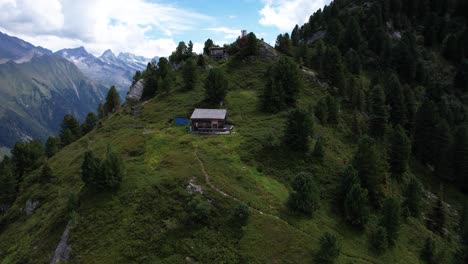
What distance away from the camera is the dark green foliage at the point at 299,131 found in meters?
73.2

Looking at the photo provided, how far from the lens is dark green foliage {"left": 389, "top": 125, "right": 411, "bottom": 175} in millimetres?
80188

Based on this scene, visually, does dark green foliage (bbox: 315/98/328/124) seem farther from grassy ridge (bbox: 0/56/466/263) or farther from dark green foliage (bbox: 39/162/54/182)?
dark green foliage (bbox: 39/162/54/182)

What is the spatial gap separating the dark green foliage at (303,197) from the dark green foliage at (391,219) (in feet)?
39.0

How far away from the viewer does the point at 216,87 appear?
331 feet

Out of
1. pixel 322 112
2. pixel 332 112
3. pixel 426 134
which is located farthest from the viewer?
pixel 426 134

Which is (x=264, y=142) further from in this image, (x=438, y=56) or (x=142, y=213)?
(x=438, y=56)

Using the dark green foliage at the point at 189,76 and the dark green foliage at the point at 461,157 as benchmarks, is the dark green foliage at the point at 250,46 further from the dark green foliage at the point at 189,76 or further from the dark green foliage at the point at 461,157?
the dark green foliage at the point at 461,157

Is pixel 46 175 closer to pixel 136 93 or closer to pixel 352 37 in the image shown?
pixel 136 93

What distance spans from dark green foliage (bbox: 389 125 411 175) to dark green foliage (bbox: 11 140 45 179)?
322ft

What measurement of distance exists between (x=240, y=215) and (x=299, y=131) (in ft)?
95.4

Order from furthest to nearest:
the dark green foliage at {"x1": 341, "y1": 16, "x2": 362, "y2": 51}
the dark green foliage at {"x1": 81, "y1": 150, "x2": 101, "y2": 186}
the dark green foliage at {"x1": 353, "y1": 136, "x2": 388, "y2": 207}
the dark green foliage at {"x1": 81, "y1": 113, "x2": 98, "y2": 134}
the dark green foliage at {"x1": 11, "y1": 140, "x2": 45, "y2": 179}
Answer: the dark green foliage at {"x1": 341, "y1": 16, "x2": 362, "y2": 51}
the dark green foliage at {"x1": 81, "y1": 113, "x2": 98, "y2": 134}
the dark green foliage at {"x1": 11, "y1": 140, "x2": 45, "y2": 179}
the dark green foliage at {"x1": 353, "y1": 136, "x2": 388, "y2": 207}
the dark green foliage at {"x1": 81, "y1": 150, "x2": 101, "y2": 186}

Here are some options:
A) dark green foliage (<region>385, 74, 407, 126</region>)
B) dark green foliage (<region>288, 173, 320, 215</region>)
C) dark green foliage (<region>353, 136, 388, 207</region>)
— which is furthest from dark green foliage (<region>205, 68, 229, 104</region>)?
dark green foliage (<region>385, 74, 407, 126</region>)

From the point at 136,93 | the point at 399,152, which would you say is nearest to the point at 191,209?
the point at 399,152

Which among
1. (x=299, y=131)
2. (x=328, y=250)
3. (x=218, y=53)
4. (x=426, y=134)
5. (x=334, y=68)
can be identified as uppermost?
(x=218, y=53)
